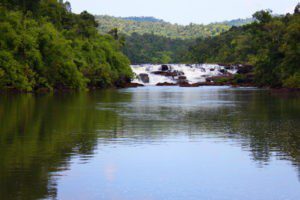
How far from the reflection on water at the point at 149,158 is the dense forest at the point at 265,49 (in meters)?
55.7

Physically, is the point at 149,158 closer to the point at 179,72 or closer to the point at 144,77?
the point at 144,77

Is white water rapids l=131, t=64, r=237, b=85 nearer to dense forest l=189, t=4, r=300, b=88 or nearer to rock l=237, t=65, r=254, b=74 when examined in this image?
rock l=237, t=65, r=254, b=74

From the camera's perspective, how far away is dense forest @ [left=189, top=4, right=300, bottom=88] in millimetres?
89125

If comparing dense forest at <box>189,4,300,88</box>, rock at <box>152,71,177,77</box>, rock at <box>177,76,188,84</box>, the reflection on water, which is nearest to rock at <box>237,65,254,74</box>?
dense forest at <box>189,4,300,88</box>

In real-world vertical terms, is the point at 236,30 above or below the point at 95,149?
above

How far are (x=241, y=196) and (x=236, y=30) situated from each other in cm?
18761

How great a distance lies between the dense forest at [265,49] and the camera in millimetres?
89125

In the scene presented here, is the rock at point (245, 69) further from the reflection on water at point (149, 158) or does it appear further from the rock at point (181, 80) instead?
the reflection on water at point (149, 158)

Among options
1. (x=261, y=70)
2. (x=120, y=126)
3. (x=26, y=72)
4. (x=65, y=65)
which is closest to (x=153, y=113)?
(x=120, y=126)

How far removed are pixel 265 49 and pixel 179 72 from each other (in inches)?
869

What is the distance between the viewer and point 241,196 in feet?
49.2

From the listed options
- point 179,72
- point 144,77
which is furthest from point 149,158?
point 179,72

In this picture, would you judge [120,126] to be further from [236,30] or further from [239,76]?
[236,30]

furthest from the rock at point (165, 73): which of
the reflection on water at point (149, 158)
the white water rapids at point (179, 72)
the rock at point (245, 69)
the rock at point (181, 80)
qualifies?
the reflection on water at point (149, 158)
